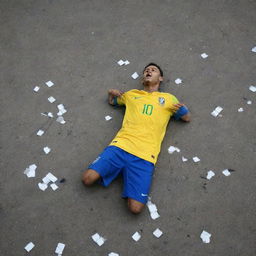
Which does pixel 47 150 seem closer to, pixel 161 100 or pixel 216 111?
pixel 161 100

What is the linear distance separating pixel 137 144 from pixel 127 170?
0.31 metres

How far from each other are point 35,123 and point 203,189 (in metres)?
2.27

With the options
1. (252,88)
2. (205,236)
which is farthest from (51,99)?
(252,88)

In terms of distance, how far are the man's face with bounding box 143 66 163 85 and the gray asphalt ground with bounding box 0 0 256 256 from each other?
257 mm

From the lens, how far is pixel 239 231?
2.82 meters

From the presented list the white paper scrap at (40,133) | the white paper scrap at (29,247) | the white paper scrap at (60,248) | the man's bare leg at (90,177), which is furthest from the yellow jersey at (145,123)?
the white paper scrap at (29,247)

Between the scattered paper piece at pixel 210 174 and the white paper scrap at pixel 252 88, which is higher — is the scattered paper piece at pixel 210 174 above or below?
below

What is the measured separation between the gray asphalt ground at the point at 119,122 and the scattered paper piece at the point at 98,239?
5 centimetres

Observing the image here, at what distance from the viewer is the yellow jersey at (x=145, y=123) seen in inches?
123

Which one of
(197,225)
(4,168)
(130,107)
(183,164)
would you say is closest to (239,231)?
(197,225)

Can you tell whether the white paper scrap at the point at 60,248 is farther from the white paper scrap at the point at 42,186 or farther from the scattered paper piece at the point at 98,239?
the white paper scrap at the point at 42,186

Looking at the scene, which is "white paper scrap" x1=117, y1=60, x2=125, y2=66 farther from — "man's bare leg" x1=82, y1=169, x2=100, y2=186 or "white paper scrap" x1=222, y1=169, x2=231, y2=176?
"white paper scrap" x1=222, y1=169, x2=231, y2=176

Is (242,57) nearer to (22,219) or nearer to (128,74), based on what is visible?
(128,74)

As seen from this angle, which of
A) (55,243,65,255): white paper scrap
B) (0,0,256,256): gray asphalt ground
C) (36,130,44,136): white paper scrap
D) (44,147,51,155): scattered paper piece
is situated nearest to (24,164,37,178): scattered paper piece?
(0,0,256,256): gray asphalt ground
